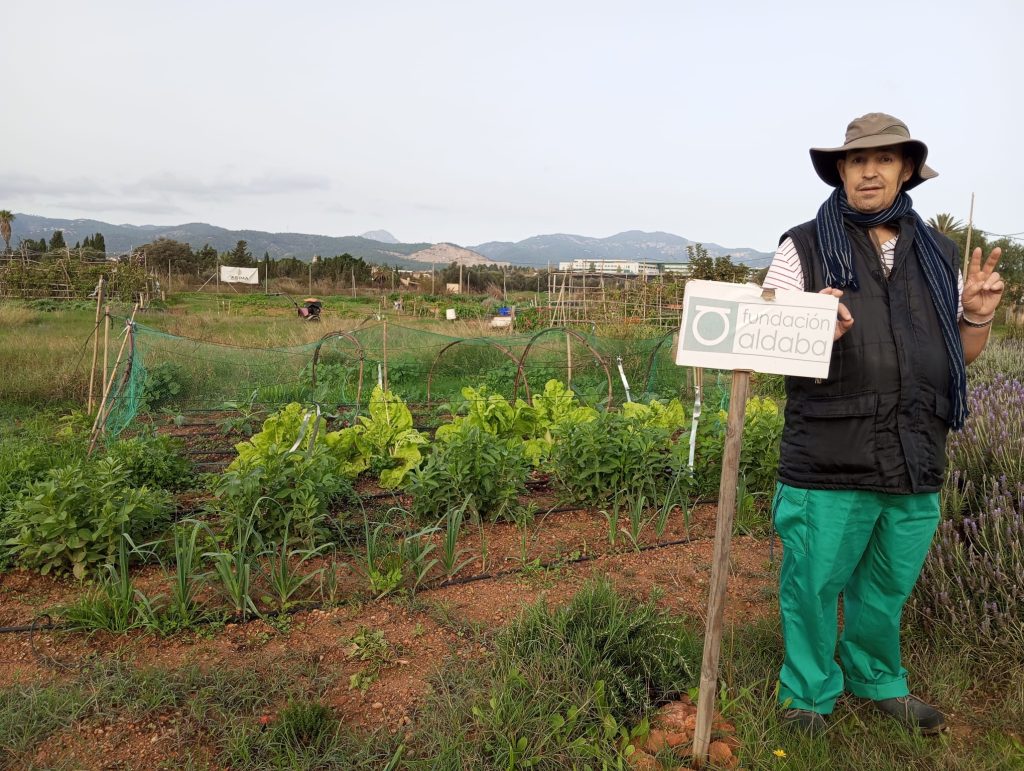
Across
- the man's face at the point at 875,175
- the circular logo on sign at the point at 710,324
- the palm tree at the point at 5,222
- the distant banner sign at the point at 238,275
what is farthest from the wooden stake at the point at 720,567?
the palm tree at the point at 5,222

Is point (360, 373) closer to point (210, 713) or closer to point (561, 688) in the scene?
point (210, 713)

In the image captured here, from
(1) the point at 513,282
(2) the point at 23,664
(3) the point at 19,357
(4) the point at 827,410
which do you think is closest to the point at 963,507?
(4) the point at 827,410

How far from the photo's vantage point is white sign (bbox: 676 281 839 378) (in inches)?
70.1

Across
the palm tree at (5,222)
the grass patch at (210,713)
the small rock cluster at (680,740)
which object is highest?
the palm tree at (5,222)

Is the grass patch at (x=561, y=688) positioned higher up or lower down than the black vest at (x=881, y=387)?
lower down

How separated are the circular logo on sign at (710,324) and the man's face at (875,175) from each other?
0.57 metres

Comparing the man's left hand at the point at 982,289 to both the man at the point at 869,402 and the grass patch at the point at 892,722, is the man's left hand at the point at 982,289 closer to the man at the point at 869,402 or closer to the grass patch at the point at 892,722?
the man at the point at 869,402

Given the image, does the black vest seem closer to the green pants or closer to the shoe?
the green pants

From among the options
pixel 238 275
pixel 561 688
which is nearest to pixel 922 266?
pixel 561 688

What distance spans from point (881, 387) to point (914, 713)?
1.05 metres

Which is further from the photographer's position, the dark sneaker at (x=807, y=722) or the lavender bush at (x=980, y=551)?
the lavender bush at (x=980, y=551)

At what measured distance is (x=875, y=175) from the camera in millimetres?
1912

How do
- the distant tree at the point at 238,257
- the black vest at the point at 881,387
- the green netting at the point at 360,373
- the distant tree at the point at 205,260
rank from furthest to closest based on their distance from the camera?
the distant tree at the point at 238,257 < the distant tree at the point at 205,260 < the green netting at the point at 360,373 < the black vest at the point at 881,387

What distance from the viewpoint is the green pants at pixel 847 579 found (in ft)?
6.42
